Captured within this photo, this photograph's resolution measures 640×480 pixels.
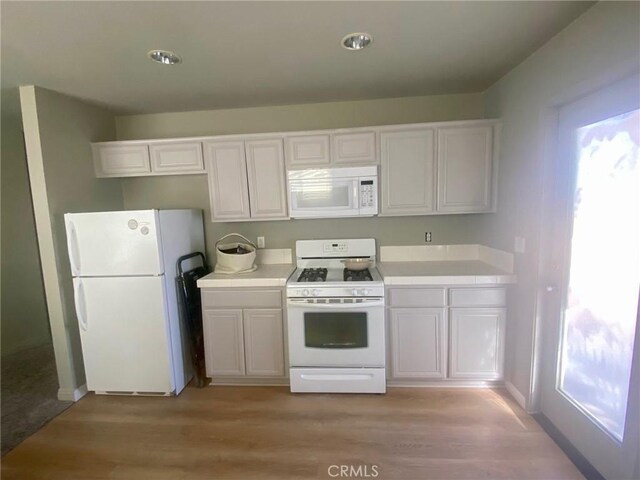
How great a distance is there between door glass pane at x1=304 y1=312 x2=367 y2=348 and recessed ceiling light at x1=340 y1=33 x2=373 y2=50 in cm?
184

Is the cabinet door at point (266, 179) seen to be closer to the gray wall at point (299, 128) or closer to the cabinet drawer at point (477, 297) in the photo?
the gray wall at point (299, 128)

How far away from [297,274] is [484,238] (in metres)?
1.75

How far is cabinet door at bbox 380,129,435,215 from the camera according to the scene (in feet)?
8.53

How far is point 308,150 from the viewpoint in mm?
2666

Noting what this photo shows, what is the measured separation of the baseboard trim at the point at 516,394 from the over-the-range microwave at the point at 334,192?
173 centimetres

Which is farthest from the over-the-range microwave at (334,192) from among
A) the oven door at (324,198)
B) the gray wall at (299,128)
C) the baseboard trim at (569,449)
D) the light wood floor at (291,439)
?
Answer: the baseboard trim at (569,449)

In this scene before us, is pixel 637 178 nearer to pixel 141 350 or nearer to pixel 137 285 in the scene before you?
pixel 137 285

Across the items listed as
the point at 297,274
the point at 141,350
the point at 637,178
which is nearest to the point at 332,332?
the point at 297,274

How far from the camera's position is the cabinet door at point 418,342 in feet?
7.94

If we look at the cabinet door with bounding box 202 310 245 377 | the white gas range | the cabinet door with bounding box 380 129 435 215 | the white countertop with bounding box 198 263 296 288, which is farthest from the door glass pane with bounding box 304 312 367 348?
the cabinet door with bounding box 380 129 435 215

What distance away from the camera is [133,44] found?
1798 mm

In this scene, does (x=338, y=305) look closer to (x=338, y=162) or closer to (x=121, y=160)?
(x=338, y=162)

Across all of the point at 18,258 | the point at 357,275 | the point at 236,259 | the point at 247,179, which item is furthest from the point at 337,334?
the point at 18,258

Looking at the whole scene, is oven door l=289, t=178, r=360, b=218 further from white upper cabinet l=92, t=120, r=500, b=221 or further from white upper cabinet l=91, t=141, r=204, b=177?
white upper cabinet l=91, t=141, r=204, b=177
